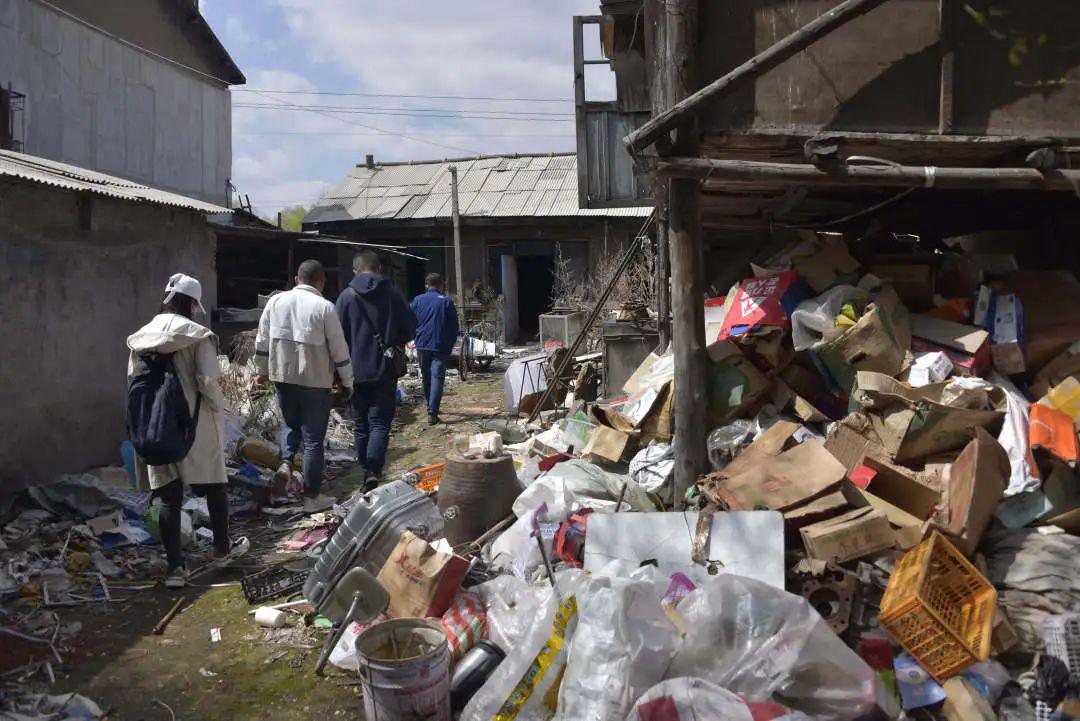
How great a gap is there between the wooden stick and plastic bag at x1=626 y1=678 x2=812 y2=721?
268 centimetres

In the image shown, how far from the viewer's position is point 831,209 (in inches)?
269

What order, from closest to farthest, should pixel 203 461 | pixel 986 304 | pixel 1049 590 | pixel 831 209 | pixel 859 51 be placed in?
pixel 1049 590
pixel 859 51
pixel 203 461
pixel 986 304
pixel 831 209

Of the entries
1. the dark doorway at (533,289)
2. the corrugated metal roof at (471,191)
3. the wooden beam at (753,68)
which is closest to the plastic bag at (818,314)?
the wooden beam at (753,68)

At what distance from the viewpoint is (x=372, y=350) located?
250 inches

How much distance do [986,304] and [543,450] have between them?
3.23 meters

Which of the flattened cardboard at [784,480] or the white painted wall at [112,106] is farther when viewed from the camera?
the white painted wall at [112,106]

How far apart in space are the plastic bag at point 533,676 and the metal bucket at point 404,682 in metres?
0.12

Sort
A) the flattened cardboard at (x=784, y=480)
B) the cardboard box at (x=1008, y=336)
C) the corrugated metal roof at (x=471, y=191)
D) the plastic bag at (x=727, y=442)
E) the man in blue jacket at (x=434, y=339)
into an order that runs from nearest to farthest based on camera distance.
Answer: the flattened cardboard at (x=784, y=480) → the plastic bag at (x=727, y=442) → the cardboard box at (x=1008, y=336) → the man in blue jacket at (x=434, y=339) → the corrugated metal roof at (x=471, y=191)

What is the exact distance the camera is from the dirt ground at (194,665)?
3.38m

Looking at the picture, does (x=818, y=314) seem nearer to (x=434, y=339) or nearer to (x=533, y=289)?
(x=434, y=339)

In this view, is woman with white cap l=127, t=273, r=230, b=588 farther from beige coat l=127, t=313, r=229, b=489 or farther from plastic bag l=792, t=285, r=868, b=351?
plastic bag l=792, t=285, r=868, b=351

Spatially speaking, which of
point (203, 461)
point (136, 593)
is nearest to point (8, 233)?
point (203, 461)

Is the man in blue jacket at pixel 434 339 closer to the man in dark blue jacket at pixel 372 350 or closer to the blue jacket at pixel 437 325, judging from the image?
the blue jacket at pixel 437 325

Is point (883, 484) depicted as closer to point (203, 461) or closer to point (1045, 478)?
point (1045, 478)
